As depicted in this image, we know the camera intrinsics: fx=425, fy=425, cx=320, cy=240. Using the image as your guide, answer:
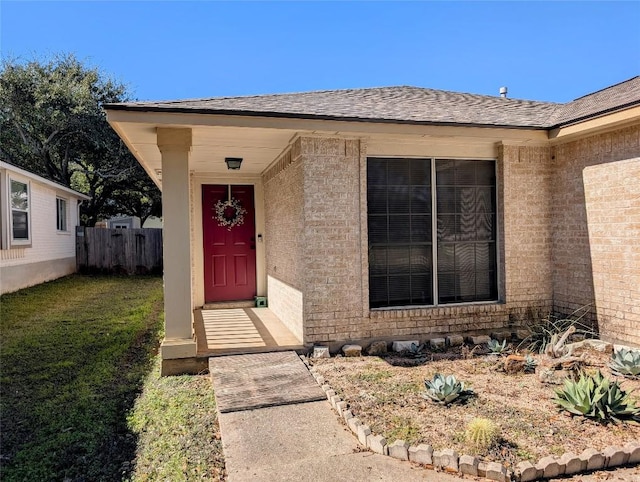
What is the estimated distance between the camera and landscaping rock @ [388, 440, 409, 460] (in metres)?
2.85

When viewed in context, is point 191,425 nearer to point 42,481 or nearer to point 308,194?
point 42,481

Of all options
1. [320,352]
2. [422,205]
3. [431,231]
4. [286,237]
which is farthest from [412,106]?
[320,352]

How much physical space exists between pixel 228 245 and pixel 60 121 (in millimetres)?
14436

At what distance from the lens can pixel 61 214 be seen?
15016 millimetres

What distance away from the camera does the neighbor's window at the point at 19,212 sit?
11.1m

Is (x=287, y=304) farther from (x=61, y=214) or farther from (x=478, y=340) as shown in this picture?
(x=61, y=214)

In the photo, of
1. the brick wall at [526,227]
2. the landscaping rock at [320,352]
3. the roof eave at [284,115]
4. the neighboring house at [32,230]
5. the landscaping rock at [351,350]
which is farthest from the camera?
the neighboring house at [32,230]

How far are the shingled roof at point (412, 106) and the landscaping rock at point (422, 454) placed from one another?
3.49m

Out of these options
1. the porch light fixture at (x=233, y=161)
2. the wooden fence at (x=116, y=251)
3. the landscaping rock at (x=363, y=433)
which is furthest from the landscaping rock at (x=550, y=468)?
the wooden fence at (x=116, y=251)

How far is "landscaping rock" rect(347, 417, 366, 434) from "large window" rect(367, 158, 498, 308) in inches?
92.0

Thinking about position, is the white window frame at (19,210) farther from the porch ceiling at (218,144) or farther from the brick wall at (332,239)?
the brick wall at (332,239)

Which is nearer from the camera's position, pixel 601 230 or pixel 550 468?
pixel 550 468

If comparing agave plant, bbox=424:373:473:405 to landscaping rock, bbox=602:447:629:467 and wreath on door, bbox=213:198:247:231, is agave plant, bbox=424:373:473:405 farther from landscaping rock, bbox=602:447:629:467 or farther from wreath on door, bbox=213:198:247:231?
wreath on door, bbox=213:198:247:231


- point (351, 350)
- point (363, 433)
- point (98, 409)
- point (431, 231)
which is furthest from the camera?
point (431, 231)
